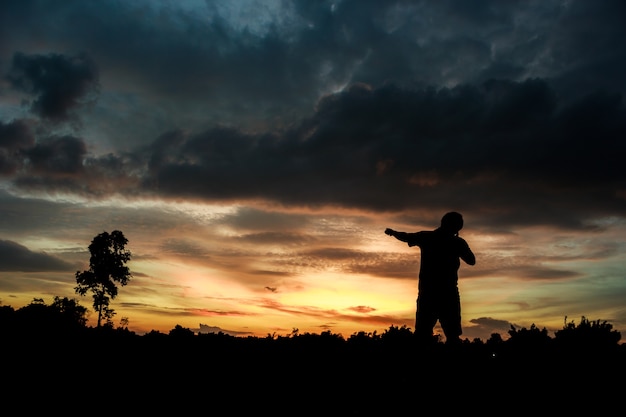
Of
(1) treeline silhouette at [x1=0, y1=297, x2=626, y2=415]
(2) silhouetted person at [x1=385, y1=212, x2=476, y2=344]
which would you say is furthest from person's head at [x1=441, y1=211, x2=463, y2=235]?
(1) treeline silhouette at [x1=0, y1=297, x2=626, y2=415]

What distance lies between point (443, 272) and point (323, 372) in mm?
3109

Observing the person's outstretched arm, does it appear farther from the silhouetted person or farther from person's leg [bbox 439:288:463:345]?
person's leg [bbox 439:288:463:345]

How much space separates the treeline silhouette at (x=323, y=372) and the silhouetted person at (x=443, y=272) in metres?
0.64

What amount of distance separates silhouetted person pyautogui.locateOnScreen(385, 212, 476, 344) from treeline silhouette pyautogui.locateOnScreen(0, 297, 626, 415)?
2.11 ft

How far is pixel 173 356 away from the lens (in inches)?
441

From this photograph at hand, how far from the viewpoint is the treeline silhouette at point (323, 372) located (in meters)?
7.83

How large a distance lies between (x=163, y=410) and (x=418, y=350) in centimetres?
527

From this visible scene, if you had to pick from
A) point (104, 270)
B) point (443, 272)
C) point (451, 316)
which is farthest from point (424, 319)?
point (104, 270)

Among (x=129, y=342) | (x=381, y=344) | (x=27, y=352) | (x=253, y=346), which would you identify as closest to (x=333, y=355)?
(x=381, y=344)

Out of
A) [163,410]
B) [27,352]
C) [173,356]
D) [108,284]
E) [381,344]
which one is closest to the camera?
[163,410]

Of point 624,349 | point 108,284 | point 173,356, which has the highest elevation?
point 108,284

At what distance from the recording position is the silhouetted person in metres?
9.93

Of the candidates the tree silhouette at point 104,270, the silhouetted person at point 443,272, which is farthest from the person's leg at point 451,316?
the tree silhouette at point 104,270

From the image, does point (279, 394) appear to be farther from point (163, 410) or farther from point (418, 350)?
point (418, 350)
